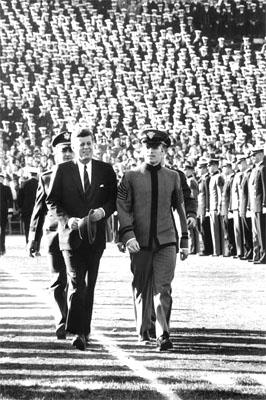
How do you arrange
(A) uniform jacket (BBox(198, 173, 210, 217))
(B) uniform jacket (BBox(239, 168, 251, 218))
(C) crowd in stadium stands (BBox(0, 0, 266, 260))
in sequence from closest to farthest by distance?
(B) uniform jacket (BBox(239, 168, 251, 218))
(A) uniform jacket (BBox(198, 173, 210, 217))
(C) crowd in stadium stands (BBox(0, 0, 266, 260))

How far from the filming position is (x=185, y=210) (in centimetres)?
→ 1022

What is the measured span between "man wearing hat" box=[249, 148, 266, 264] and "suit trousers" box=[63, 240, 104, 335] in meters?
9.47

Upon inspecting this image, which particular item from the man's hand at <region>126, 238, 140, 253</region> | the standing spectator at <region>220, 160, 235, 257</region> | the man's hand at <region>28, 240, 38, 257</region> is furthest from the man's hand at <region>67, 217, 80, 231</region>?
the standing spectator at <region>220, 160, 235, 257</region>

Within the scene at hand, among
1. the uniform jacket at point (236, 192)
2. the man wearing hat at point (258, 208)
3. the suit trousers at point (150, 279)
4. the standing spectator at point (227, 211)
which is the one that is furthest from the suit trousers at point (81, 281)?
the standing spectator at point (227, 211)

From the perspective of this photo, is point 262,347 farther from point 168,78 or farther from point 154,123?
point 168,78

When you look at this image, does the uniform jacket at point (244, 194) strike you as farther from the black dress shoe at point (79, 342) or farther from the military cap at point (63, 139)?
the black dress shoe at point (79, 342)

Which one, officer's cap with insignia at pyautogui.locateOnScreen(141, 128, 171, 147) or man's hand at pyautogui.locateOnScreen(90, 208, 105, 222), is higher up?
officer's cap with insignia at pyautogui.locateOnScreen(141, 128, 171, 147)

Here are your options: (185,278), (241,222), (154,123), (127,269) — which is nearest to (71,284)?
(185,278)

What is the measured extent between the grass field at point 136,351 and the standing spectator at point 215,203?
21.0ft

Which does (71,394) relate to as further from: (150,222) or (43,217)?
(43,217)

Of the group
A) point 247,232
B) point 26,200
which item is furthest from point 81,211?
point 26,200

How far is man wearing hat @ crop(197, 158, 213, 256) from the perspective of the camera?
23.2 m

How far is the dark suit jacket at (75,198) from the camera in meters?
9.67

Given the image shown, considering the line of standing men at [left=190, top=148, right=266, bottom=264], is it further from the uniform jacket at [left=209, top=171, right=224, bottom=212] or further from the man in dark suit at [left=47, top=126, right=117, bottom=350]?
the man in dark suit at [left=47, top=126, right=117, bottom=350]
